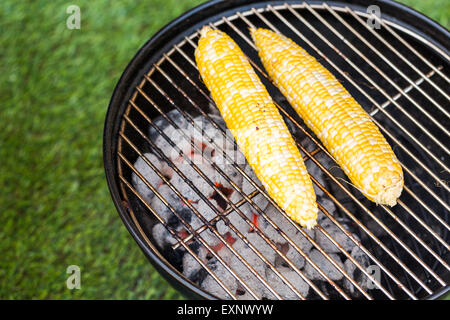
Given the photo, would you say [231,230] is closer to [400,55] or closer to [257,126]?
[257,126]

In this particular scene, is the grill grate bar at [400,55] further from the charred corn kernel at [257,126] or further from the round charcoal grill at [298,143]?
the charred corn kernel at [257,126]

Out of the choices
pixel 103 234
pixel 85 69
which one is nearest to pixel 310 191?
pixel 103 234

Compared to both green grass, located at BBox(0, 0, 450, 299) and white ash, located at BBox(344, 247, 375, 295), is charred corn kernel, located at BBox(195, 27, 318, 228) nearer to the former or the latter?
white ash, located at BBox(344, 247, 375, 295)

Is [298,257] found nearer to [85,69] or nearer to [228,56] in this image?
[228,56]

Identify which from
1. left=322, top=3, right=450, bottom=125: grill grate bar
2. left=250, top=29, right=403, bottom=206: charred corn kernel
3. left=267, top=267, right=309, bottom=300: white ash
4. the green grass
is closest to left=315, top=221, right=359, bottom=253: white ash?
left=267, top=267, right=309, bottom=300: white ash

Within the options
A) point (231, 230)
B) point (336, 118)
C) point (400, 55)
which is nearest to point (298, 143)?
point (336, 118)

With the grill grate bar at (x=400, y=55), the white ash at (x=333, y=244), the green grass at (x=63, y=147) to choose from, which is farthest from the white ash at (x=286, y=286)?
the grill grate bar at (x=400, y=55)
